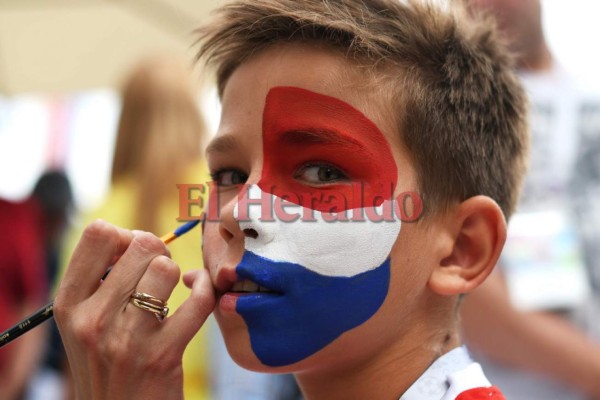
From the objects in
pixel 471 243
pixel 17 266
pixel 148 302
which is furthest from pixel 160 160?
pixel 471 243

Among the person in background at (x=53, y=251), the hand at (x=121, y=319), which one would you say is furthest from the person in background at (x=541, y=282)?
the person in background at (x=53, y=251)

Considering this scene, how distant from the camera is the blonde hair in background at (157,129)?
8.20 feet

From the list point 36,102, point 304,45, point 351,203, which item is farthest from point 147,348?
point 36,102

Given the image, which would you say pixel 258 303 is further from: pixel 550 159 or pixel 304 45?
pixel 550 159

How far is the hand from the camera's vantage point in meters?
1.33

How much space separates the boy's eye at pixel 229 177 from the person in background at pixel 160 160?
2.68 ft

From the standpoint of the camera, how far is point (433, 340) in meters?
1.41

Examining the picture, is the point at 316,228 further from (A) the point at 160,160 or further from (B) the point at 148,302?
(A) the point at 160,160

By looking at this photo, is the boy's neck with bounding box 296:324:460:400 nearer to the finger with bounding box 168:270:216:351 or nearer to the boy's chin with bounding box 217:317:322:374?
the boy's chin with bounding box 217:317:322:374

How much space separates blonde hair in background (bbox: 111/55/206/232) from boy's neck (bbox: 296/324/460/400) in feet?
3.96

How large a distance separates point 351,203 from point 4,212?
2.00m

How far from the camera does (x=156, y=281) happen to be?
1345 mm

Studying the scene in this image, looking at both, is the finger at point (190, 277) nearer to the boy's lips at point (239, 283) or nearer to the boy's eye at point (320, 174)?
the boy's lips at point (239, 283)

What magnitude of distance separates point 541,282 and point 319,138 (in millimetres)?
1194
